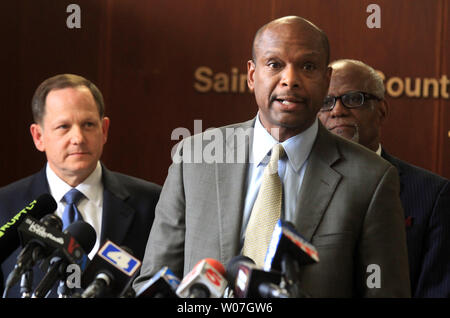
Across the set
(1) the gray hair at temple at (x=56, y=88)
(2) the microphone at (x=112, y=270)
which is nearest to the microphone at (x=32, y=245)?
(2) the microphone at (x=112, y=270)

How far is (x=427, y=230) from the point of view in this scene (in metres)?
2.97

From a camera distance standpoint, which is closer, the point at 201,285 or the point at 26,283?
the point at 201,285

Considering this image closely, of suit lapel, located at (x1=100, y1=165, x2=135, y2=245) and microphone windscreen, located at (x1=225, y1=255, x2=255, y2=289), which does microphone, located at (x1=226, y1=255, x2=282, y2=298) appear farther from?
suit lapel, located at (x1=100, y1=165, x2=135, y2=245)

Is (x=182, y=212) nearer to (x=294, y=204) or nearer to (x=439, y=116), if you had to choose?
(x=294, y=204)

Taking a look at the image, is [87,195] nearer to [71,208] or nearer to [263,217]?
[71,208]

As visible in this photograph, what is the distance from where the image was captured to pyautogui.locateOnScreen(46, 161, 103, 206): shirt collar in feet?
10.2

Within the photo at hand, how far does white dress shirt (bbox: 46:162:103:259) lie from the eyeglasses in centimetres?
113

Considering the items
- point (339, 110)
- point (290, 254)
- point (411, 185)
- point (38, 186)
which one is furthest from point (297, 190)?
point (38, 186)

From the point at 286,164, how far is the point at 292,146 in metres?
0.07

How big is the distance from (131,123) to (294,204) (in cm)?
333

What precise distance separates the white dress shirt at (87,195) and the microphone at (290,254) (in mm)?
1529

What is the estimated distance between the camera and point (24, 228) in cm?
180

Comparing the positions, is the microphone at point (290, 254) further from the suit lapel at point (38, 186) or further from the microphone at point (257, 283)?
the suit lapel at point (38, 186)

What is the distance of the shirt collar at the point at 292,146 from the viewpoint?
94.1 inches
